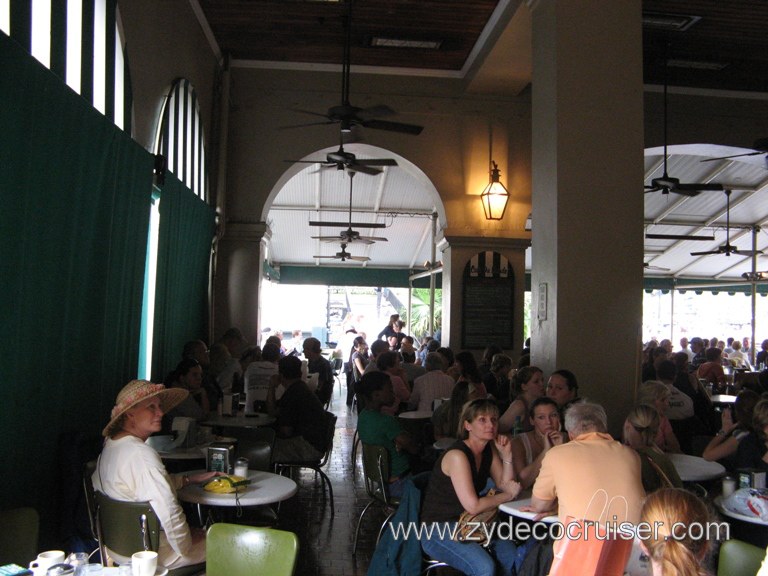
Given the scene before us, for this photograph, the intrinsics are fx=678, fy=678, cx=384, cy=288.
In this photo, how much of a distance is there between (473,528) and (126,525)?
1558 millimetres

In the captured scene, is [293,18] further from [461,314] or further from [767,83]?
[767,83]

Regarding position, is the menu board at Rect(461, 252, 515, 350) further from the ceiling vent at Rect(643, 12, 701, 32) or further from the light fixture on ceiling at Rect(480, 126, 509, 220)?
the ceiling vent at Rect(643, 12, 701, 32)

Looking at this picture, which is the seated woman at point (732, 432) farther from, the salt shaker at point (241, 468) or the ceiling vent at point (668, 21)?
the ceiling vent at point (668, 21)

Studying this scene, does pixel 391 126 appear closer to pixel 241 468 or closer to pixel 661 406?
pixel 661 406

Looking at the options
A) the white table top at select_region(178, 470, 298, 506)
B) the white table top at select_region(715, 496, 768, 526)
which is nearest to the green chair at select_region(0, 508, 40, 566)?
the white table top at select_region(178, 470, 298, 506)

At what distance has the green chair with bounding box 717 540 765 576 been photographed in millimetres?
2353

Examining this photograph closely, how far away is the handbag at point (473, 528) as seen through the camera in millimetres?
3186

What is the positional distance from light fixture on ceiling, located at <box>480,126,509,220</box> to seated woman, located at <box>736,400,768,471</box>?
4857 millimetres

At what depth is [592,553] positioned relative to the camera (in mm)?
2521

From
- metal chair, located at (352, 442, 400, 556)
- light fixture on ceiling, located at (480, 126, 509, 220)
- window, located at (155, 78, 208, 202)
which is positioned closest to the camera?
metal chair, located at (352, 442, 400, 556)

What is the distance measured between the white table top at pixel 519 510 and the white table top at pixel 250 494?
3.47 ft

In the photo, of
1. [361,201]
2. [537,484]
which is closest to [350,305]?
[361,201]

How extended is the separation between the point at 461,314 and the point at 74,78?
532cm

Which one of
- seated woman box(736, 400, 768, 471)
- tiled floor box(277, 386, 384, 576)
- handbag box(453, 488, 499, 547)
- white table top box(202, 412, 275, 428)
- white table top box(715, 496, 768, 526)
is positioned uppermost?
seated woman box(736, 400, 768, 471)
